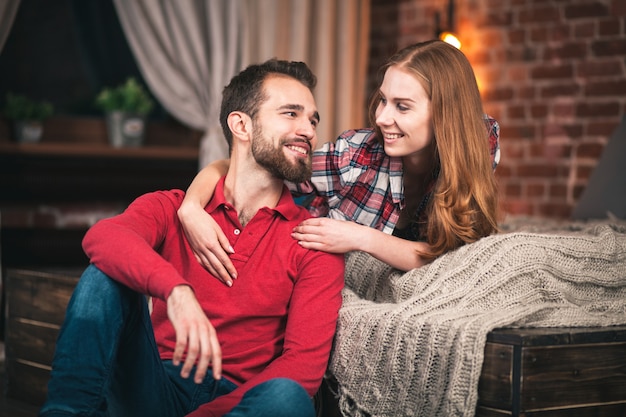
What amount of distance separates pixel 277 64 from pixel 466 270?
67 centimetres

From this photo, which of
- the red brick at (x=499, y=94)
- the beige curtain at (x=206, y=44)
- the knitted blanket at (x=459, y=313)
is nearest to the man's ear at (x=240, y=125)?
the knitted blanket at (x=459, y=313)

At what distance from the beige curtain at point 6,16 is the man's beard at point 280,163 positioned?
1.95 m

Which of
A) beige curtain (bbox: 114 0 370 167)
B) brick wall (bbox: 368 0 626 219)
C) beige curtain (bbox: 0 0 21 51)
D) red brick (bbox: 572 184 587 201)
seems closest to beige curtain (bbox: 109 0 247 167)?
beige curtain (bbox: 114 0 370 167)

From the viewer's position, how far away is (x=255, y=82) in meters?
2.05

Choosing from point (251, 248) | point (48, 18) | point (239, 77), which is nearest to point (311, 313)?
point (251, 248)

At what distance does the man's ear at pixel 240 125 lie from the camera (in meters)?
2.04

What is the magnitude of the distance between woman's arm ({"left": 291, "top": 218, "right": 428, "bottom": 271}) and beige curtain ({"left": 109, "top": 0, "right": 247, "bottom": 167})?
2.16 meters

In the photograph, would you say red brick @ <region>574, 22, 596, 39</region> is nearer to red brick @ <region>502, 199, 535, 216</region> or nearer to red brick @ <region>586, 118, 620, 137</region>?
red brick @ <region>586, 118, 620, 137</region>

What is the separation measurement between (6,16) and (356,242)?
2234 mm

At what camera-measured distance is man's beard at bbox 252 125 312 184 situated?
195 cm

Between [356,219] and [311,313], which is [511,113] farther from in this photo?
[311,313]

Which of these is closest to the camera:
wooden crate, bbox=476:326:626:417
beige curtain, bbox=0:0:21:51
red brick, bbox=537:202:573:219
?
wooden crate, bbox=476:326:626:417

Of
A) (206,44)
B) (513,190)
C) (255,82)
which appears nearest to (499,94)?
(513,190)

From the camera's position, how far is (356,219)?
2.28 metres
